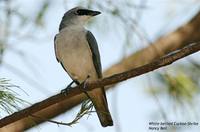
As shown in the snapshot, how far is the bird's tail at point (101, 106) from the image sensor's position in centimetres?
192

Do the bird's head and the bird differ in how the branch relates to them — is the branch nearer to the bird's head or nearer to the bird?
the bird

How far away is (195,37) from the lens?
96.8 inches

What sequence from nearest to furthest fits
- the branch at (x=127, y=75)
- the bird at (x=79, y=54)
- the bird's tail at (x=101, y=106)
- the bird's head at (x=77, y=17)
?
1. the branch at (x=127, y=75)
2. the bird's tail at (x=101, y=106)
3. the bird at (x=79, y=54)
4. the bird's head at (x=77, y=17)

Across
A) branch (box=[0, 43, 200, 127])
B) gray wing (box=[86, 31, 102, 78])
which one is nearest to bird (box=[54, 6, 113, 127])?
gray wing (box=[86, 31, 102, 78])

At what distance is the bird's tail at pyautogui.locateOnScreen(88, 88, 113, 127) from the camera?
1.92m

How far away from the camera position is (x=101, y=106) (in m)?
1.98

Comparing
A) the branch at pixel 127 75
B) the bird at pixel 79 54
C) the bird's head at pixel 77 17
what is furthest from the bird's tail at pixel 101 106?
the branch at pixel 127 75

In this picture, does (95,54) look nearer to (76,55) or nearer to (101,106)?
(76,55)

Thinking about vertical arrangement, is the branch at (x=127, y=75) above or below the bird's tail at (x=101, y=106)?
above

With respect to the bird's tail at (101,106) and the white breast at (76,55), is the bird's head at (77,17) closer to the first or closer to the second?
the white breast at (76,55)

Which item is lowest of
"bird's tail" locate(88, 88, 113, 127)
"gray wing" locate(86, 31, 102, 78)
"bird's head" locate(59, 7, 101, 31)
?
"bird's tail" locate(88, 88, 113, 127)

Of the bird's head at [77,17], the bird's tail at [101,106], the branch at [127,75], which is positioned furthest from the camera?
the bird's head at [77,17]

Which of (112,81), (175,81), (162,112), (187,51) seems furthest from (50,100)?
(175,81)

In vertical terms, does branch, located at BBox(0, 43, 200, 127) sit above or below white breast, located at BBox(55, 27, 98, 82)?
above
